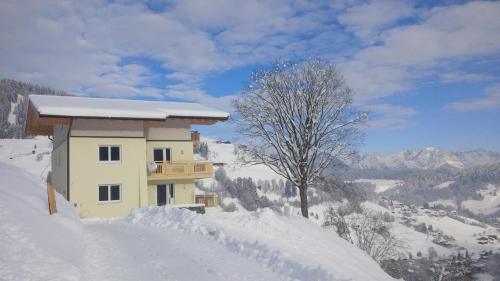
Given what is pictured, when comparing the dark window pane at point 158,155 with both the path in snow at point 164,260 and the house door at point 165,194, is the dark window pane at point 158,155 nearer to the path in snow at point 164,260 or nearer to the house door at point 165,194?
the house door at point 165,194

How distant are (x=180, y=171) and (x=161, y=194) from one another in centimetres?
238

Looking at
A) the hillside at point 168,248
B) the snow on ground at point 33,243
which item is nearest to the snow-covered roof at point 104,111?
the hillside at point 168,248

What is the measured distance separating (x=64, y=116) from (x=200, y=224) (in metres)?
14.4

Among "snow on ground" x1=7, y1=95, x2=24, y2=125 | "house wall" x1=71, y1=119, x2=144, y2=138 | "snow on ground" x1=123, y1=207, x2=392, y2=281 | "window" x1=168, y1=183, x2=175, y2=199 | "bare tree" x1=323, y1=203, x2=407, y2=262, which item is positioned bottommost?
"bare tree" x1=323, y1=203, x2=407, y2=262

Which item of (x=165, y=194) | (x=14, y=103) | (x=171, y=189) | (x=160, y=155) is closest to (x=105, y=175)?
(x=160, y=155)

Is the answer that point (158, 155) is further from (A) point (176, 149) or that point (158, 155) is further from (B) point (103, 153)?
(B) point (103, 153)

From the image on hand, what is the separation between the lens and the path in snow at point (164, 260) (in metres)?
9.95

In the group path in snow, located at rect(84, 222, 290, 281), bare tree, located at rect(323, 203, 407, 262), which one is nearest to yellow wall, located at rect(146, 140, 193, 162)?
bare tree, located at rect(323, 203, 407, 262)

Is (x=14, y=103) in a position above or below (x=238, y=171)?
above

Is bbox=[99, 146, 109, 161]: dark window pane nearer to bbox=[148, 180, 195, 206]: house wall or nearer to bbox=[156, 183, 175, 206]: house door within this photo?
bbox=[156, 183, 175, 206]: house door

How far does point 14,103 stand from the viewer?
18038 centimetres

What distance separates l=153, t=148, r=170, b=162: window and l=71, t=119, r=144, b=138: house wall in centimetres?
311

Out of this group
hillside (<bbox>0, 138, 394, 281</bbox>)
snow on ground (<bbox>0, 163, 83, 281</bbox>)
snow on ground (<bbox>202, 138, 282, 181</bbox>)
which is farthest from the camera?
snow on ground (<bbox>202, 138, 282, 181</bbox>)

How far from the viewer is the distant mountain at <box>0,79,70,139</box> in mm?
138250
